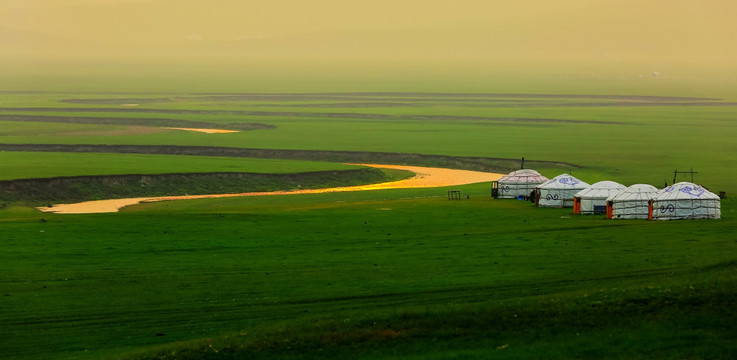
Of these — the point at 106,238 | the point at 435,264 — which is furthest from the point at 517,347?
the point at 106,238

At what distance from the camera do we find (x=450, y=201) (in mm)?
70875

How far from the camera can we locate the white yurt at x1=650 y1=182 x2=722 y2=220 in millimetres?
57000

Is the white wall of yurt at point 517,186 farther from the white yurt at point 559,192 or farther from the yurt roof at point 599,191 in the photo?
the yurt roof at point 599,191

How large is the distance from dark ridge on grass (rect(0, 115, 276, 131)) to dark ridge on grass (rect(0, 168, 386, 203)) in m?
52.1

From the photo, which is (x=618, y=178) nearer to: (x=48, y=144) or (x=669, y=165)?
(x=669, y=165)

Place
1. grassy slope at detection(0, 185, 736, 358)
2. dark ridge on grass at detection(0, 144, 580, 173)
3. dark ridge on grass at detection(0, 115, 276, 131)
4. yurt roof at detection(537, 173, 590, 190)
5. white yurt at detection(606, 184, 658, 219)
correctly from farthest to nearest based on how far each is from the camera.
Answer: dark ridge on grass at detection(0, 115, 276, 131) → dark ridge on grass at detection(0, 144, 580, 173) → yurt roof at detection(537, 173, 590, 190) → white yurt at detection(606, 184, 658, 219) → grassy slope at detection(0, 185, 736, 358)

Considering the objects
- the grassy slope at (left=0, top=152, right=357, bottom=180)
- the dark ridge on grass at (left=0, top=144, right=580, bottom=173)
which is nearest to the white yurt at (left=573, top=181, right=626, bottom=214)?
the grassy slope at (left=0, top=152, right=357, bottom=180)

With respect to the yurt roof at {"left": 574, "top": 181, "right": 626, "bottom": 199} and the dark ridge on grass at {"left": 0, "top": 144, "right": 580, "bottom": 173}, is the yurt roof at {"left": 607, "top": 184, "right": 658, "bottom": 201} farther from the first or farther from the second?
the dark ridge on grass at {"left": 0, "top": 144, "right": 580, "bottom": 173}

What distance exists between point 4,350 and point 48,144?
3744 inches

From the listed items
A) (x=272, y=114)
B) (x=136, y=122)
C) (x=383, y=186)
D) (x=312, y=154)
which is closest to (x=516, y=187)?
(x=383, y=186)

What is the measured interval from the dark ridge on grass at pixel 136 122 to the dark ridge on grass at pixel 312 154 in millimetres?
27969

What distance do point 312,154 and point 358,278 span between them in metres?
79.4

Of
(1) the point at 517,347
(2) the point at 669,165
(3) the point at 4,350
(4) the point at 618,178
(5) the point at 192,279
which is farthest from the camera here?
(2) the point at 669,165

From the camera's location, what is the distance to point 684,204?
57.0 metres
